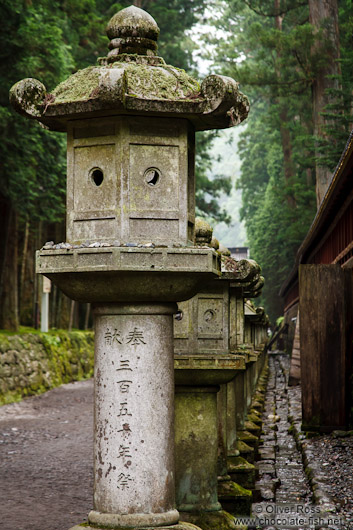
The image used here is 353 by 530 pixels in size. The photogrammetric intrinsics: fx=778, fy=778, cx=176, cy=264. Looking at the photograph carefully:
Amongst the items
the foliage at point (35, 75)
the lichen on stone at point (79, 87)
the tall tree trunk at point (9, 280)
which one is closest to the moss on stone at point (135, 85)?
the lichen on stone at point (79, 87)

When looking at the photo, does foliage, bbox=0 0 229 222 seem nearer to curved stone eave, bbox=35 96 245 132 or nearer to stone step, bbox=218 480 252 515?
stone step, bbox=218 480 252 515

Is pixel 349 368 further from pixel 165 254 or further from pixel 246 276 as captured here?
pixel 165 254

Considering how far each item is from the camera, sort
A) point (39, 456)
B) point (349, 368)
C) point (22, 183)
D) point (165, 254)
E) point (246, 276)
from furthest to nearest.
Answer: point (22, 183)
point (349, 368)
point (39, 456)
point (246, 276)
point (165, 254)

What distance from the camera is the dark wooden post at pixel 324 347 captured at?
1121cm

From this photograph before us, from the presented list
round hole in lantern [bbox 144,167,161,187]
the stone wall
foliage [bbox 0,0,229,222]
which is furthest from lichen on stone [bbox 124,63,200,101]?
the stone wall

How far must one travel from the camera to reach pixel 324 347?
11.3 meters

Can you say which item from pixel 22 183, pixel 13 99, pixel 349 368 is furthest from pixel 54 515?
pixel 22 183

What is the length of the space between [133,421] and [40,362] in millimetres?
15355

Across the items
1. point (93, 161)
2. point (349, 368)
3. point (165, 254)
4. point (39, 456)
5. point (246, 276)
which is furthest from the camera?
point (349, 368)

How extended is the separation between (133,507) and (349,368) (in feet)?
24.9

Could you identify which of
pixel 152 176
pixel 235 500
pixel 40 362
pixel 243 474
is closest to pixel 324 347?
pixel 243 474

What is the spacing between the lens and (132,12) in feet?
16.4

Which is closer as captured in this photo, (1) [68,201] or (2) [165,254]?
(2) [165,254]

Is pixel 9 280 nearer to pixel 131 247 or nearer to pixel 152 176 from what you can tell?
pixel 152 176
